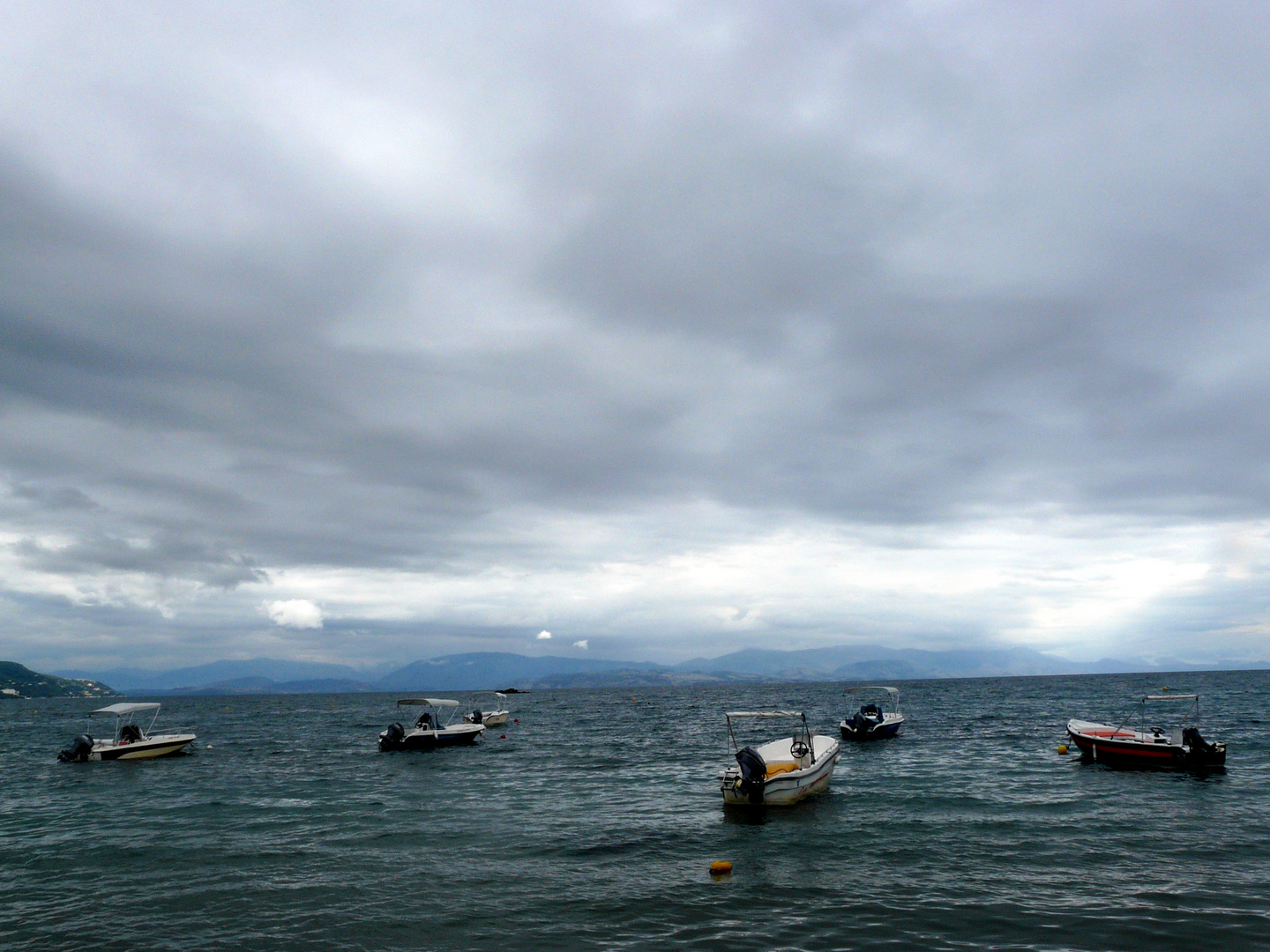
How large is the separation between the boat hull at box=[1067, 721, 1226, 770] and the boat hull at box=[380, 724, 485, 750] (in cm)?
4757

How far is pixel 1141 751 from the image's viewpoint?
44.2 m

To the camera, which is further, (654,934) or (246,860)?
(246,860)

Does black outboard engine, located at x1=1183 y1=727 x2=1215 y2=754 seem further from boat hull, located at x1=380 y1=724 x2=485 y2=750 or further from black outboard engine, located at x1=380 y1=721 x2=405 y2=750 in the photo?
black outboard engine, located at x1=380 y1=721 x2=405 y2=750

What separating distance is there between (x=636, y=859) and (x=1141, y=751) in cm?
3488

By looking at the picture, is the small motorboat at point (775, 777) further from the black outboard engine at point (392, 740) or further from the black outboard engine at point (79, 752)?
the black outboard engine at point (79, 752)

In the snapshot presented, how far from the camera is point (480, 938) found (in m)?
19.1

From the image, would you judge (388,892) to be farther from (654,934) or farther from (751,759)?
(751,759)

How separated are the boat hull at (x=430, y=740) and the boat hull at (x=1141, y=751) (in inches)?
1873

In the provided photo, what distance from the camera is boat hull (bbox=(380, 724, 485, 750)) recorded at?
2486 inches

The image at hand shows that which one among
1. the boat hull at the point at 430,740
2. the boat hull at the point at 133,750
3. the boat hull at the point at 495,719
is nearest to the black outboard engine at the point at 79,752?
the boat hull at the point at 133,750

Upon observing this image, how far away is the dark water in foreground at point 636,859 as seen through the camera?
19.4 m

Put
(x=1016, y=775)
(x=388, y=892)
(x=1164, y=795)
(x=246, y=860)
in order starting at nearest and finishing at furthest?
(x=388, y=892) → (x=246, y=860) → (x=1164, y=795) → (x=1016, y=775)

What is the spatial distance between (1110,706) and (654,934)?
111 meters

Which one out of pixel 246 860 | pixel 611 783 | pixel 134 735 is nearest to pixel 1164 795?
pixel 611 783
